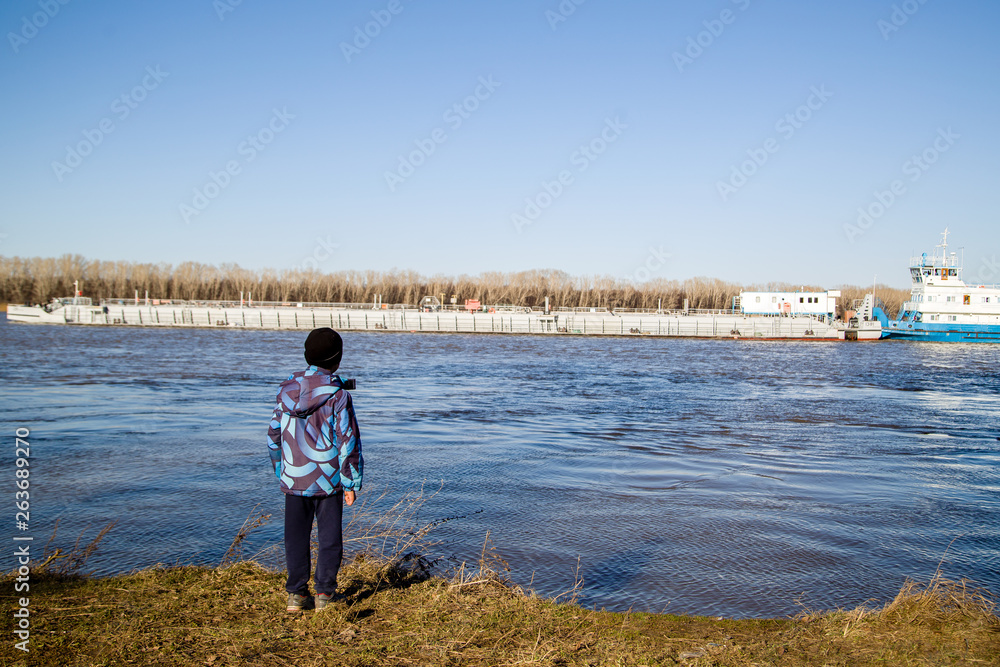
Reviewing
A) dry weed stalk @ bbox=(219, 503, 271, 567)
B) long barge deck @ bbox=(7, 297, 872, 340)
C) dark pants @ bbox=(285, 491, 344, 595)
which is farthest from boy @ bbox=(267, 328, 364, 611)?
long barge deck @ bbox=(7, 297, 872, 340)

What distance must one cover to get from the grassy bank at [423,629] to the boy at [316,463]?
A: 10.7 inches

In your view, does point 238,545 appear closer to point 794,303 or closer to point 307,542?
point 307,542

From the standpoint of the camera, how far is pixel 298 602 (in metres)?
4.45

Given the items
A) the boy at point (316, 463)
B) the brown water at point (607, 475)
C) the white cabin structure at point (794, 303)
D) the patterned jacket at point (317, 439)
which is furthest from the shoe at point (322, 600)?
the white cabin structure at point (794, 303)

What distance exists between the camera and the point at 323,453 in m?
4.46

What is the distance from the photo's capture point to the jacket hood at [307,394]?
4406mm

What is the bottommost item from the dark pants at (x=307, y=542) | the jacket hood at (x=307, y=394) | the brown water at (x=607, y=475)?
the brown water at (x=607, y=475)

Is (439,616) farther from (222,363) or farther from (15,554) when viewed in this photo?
(222,363)

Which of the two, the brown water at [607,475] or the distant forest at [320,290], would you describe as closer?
the brown water at [607,475]

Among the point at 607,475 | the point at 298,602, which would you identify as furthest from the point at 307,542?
the point at 607,475

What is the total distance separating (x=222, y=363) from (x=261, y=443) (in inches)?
809

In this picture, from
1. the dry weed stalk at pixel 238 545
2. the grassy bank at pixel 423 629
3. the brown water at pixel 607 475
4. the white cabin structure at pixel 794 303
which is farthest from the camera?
the white cabin structure at pixel 794 303

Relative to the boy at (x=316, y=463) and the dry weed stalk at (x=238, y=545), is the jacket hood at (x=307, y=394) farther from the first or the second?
the dry weed stalk at (x=238, y=545)

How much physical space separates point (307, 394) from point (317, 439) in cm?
31
